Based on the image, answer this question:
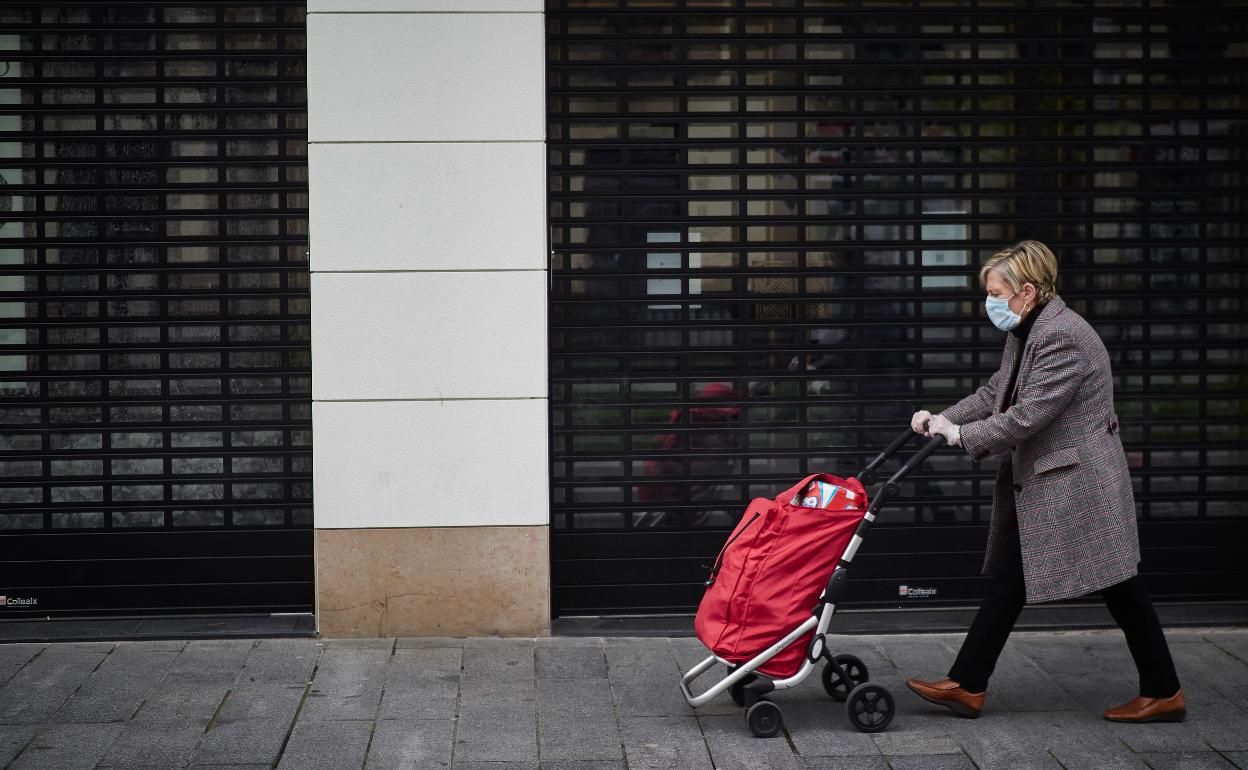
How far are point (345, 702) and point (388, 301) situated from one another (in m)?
2.07

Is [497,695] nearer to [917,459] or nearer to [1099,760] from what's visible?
[917,459]

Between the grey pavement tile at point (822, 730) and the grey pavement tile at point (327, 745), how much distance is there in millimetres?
1614

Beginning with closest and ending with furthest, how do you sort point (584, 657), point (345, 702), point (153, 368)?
point (345, 702) < point (584, 657) < point (153, 368)

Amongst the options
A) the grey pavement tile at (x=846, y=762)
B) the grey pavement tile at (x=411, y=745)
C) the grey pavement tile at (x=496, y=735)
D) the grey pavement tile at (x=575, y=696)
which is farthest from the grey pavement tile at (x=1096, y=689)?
the grey pavement tile at (x=411, y=745)

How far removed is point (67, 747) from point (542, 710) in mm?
1971

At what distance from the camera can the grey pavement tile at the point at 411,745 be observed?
5.21m

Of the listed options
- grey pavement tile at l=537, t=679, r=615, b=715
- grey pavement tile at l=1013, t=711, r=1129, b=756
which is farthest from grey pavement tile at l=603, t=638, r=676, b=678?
grey pavement tile at l=1013, t=711, r=1129, b=756

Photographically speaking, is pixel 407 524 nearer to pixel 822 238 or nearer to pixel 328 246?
pixel 328 246

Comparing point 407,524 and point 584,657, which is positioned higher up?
point 407,524

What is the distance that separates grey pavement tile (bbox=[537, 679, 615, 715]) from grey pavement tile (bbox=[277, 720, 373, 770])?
82 cm

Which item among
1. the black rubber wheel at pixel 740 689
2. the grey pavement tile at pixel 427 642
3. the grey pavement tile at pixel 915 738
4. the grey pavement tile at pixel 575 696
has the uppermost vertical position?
the black rubber wheel at pixel 740 689

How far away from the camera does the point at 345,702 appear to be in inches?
234

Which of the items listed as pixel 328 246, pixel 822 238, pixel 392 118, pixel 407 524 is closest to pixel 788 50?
pixel 822 238

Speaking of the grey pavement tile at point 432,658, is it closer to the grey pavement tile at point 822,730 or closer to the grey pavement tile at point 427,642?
the grey pavement tile at point 427,642
